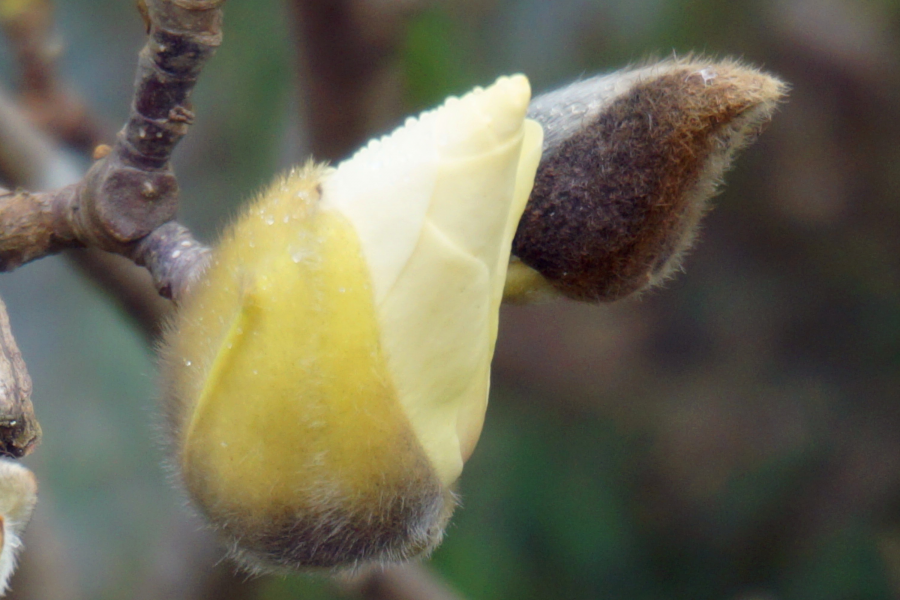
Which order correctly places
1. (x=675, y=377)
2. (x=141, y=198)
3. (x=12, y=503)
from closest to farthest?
(x=12, y=503)
(x=141, y=198)
(x=675, y=377)

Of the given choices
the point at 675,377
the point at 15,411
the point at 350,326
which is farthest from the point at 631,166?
the point at 675,377

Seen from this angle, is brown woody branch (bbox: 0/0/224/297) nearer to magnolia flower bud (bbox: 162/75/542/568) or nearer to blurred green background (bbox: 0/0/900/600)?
magnolia flower bud (bbox: 162/75/542/568)

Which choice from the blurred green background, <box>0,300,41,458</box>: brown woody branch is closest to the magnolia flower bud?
<box>0,300,41,458</box>: brown woody branch

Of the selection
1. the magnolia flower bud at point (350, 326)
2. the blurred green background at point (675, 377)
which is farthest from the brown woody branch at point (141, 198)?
the blurred green background at point (675, 377)

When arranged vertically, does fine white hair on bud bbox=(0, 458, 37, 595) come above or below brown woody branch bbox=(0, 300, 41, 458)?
below

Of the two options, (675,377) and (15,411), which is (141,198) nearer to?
(15,411)

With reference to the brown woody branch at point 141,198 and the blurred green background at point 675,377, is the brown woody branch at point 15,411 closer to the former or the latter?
the brown woody branch at point 141,198
